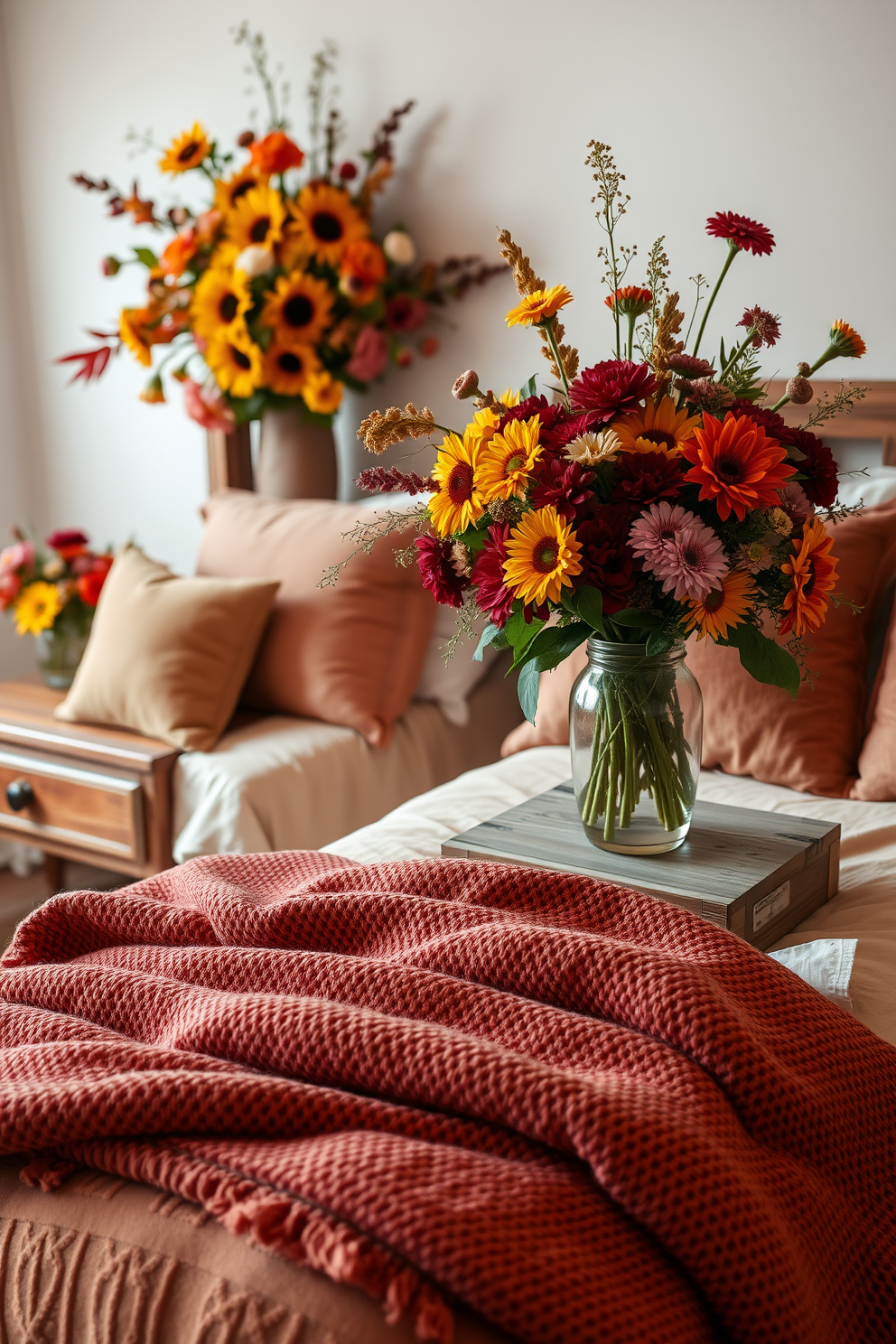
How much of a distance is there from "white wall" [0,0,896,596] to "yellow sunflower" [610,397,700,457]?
105cm

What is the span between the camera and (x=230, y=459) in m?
2.80

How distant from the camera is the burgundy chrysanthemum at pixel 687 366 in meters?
1.19

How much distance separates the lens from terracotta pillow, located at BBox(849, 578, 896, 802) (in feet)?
5.32

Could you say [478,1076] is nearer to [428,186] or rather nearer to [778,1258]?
[778,1258]

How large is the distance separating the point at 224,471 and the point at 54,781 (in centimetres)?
87

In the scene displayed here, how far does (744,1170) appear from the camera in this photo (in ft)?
2.59

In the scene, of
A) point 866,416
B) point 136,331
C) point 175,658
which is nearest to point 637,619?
point 866,416

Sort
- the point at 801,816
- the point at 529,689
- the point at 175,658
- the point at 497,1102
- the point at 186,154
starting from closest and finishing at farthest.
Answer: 1. the point at 497,1102
2. the point at 529,689
3. the point at 801,816
4. the point at 175,658
5. the point at 186,154

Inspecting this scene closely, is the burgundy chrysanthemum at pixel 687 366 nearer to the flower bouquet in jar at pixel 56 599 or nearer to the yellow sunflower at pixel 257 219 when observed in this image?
the yellow sunflower at pixel 257 219

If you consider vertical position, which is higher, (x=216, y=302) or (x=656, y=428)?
(x=216, y=302)

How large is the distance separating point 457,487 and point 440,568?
9 centimetres

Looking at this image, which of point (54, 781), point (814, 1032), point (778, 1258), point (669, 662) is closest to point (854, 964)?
point (814, 1032)

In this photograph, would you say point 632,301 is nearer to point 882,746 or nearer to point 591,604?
point 591,604

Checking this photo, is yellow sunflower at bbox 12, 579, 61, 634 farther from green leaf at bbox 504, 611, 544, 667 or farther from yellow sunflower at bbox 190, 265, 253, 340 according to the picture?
green leaf at bbox 504, 611, 544, 667
